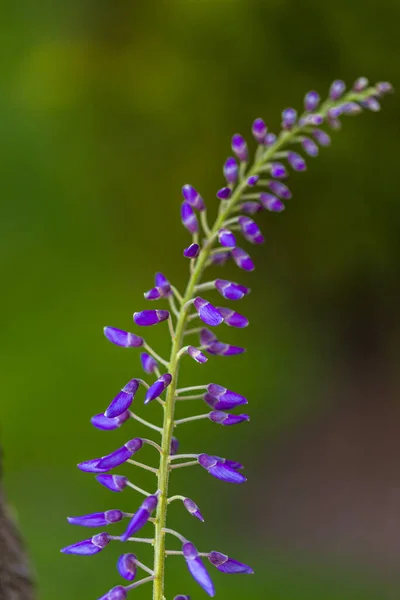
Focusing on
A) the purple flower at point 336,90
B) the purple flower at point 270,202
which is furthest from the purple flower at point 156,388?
the purple flower at point 336,90

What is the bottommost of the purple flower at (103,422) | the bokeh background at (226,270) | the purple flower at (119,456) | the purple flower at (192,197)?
the purple flower at (119,456)

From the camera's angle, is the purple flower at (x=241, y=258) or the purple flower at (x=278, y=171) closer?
the purple flower at (x=241, y=258)

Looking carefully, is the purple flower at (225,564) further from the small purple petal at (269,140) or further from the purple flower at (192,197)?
the small purple petal at (269,140)

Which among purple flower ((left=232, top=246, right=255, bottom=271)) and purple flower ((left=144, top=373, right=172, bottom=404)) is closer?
purple flower ((left=144, top=373, right=172, bottom=404))

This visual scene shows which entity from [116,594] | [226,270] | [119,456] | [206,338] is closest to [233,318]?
[206,338]

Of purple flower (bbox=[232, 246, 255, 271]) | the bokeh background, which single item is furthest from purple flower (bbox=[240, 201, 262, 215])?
the bokeh background

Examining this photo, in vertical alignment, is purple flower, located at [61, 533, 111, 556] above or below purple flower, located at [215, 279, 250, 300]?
below

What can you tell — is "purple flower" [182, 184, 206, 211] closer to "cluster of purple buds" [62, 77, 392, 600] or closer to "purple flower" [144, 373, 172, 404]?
"cluster of purple buds" [62, 77, 392, 600]
